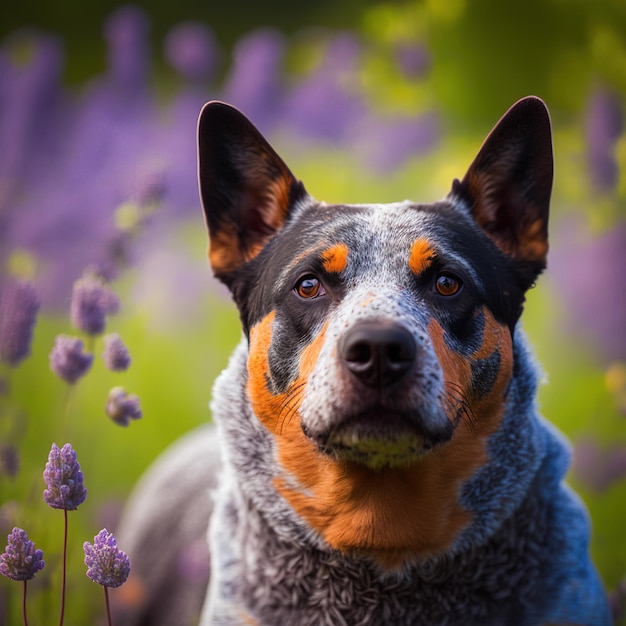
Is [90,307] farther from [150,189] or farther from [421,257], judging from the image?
[421,257]

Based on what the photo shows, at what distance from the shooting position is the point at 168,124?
5090mm

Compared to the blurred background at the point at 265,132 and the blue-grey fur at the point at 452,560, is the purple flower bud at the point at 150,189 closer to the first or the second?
the blurred background at the point at 265,132

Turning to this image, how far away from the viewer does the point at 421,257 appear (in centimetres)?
286

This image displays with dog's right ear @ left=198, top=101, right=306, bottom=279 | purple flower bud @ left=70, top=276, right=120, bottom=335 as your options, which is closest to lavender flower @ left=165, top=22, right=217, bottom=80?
dog's right ear @ left=198, top=101, right=306, bottom=279

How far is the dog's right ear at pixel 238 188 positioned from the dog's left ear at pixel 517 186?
0.77 meters

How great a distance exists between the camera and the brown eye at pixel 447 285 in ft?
9.40

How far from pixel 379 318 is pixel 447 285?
0.54 m

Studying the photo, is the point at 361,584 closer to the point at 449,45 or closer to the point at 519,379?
the point at 519,379

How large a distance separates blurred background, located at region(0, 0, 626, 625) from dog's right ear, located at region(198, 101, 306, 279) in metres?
0.33

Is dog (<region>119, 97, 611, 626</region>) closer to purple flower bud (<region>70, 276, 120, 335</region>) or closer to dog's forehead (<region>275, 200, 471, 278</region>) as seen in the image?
dog's forehead (<region>275, 200, 471, 278</region>)

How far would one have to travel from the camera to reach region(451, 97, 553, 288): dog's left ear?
302 centimetres

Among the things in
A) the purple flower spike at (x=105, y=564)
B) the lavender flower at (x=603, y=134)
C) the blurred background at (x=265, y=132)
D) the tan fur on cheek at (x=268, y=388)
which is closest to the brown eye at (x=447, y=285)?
the tan fur on cheek at (x=268, y=388)

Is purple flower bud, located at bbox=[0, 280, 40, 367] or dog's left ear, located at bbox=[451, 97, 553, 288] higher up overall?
dog's left ear, located at bbox=[451, 97, 553, 288]

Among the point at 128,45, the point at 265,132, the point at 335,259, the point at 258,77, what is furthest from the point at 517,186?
the point at 128,45
